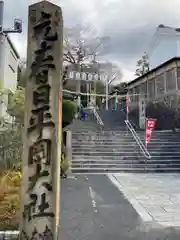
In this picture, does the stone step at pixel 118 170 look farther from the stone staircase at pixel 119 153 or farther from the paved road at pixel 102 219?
the paved road at pixel 102 219

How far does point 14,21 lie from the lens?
15.1m

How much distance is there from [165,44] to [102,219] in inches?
1154

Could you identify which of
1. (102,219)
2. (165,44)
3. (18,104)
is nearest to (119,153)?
(18,104)

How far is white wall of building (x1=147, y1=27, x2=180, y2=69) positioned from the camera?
32094 mm

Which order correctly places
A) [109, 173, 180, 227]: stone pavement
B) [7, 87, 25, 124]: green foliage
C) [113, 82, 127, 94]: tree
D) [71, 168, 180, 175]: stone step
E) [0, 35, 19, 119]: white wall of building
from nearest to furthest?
[109, 173, 180, 227]: stone pavement, [7, 87, 25, 124]: green foliage, [71, 168, 180, 175]: stone step, [0, 35, 19, 119]: white wall of building, [113, 82, 127, 94]: tree

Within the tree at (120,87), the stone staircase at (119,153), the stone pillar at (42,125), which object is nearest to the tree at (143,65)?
the tree at (120,87)

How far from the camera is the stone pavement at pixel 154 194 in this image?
690 centimetres

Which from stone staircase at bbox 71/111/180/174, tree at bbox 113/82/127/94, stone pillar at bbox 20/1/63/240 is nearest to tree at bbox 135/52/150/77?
tree at bbox 113/82/127/94

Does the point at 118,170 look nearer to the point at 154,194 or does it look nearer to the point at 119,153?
the point at 119,153

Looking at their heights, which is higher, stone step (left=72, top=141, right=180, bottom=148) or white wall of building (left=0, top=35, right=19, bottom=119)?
white wall of building (left=0, top=35, right=19, bottom=119)

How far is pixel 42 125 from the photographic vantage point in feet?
14.3

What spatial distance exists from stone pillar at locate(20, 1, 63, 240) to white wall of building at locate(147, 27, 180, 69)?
29.2 metres

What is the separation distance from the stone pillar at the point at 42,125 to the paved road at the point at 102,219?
4.48ft

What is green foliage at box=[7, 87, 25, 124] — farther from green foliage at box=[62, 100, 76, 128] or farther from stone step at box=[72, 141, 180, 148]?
stone step at box=[72, 141, 180, 148]
